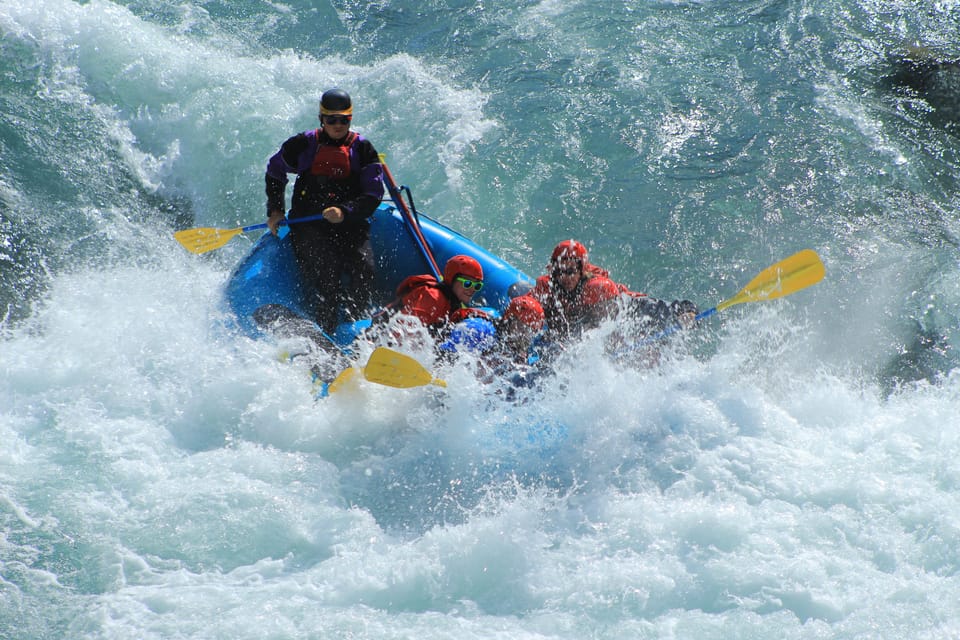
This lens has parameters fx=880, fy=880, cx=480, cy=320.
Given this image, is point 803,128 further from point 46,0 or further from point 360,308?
point 46,0

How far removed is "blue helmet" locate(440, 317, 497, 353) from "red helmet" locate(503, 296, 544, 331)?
0.17 meters

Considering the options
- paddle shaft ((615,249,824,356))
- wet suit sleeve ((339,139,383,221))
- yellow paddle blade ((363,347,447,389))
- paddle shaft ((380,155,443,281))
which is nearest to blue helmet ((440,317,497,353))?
yellow paddle blade ((363,347,447,389))

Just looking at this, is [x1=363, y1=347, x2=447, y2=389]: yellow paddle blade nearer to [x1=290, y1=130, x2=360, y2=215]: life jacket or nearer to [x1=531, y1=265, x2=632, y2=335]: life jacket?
[x1=531, y1=265, x2=632, y2=335]: life jacket

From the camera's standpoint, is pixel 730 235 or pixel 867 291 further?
pixel 730 235

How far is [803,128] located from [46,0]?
6.89 metres

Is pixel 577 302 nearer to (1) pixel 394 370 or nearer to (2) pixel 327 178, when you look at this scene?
(1) pixel 394 370

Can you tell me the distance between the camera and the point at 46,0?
7.96m

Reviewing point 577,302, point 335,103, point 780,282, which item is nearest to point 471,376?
point 577,302

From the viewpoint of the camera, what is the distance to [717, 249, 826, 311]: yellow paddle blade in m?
4.94

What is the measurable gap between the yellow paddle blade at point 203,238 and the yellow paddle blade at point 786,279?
3.22m

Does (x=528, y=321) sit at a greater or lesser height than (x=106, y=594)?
greater

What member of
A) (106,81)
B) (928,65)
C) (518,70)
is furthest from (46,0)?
(928,65)

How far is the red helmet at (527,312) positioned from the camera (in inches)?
180

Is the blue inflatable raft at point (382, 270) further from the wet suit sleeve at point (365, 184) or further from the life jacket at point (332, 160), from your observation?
the life jacket at point (332, 160)
